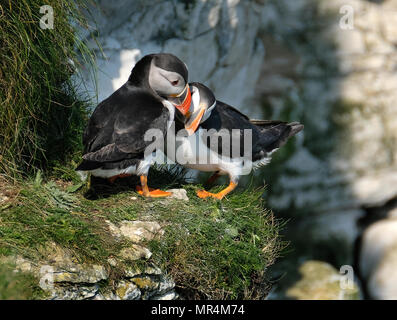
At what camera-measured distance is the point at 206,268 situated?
445 cm

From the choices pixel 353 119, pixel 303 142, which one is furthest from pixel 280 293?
pixel 353 119

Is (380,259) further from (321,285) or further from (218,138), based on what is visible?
(218,138)

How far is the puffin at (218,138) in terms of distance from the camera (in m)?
4.78

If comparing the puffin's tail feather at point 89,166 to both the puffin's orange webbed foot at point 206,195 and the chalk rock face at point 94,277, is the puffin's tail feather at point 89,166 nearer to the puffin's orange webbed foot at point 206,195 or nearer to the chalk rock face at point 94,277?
the chalk rock face at point 94,277

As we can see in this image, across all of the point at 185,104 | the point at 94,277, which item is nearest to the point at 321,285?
the point at 185,104

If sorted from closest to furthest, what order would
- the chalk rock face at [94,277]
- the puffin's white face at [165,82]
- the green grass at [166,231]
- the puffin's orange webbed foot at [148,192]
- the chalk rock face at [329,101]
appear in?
the chalk rock face at [94,277]
the green grass at [166,231]
the puffin's white face at [165,82]
the puffin's orange webbed foot at [148,192]
the chalk rock face at [329,101]

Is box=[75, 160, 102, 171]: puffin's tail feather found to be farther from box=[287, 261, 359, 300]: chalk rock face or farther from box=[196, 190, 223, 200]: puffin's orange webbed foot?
box=[287, 261, 359, 300]: chalk rock face

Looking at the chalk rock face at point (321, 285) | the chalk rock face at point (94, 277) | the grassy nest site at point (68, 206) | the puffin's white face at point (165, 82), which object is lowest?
the chalk rock face at point (321, 285)

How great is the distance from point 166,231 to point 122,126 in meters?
0.90

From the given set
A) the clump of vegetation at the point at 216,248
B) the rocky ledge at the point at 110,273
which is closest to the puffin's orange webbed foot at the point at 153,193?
the clump of vegetation at the point at 216,248

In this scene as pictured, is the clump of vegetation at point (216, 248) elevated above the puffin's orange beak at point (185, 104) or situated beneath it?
situated beneath

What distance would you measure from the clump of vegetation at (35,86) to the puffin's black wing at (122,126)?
1.56 feet
